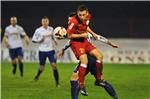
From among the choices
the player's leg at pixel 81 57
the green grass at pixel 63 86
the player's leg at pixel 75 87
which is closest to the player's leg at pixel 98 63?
the player's leg at pixel 81 57

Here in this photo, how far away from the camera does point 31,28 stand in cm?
3575

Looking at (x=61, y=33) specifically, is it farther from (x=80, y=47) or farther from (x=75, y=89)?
(x=75, y=89)

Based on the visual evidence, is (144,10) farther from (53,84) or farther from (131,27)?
(53,84)

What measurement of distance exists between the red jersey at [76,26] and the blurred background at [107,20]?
1993cm

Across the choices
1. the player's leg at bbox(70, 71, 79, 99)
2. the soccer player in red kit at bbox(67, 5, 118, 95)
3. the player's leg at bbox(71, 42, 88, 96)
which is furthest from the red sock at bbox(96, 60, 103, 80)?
the player's leg at bbox(70, 71, 79, 99)

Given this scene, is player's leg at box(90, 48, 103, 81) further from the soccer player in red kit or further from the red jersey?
the red jersey

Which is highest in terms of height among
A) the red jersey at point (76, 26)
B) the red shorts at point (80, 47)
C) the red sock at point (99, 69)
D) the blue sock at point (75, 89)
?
the red jersey at point (76, 26)

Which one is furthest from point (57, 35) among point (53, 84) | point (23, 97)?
point (53, 84)

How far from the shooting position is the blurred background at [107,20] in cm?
3478

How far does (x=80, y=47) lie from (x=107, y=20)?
21557mm

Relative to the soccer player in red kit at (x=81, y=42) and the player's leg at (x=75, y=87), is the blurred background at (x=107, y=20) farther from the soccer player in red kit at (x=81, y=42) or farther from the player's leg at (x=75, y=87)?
the soccer player in red kit at (x=81, y=42)

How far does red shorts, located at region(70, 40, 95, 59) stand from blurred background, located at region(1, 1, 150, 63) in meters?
20.0

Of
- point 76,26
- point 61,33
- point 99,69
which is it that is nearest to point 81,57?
point 99,69

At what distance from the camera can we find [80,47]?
14.3 metres
